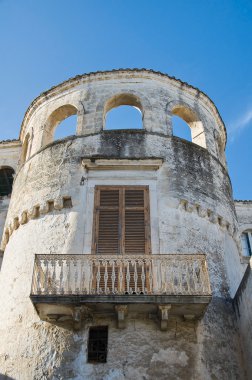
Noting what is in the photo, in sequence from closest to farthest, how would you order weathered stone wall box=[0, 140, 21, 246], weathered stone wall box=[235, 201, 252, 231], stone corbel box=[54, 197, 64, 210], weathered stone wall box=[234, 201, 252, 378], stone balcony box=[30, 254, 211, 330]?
stone balcony box=[30, 254, 211, 330]
weathered stone wall box=[234, 201, 252, 378]
stone corbel box=[54, 197, 64, 210]
weathered stone wall box=[0, 140, 21, 246]
weathered stone wall box=[235, 201, 252, 231]

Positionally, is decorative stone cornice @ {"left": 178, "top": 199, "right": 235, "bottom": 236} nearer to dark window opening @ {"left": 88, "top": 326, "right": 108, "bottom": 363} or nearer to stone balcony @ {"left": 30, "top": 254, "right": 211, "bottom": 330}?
stone balcony @ {"left": 30, "top": 254, "right": 211, "bottom": 330}

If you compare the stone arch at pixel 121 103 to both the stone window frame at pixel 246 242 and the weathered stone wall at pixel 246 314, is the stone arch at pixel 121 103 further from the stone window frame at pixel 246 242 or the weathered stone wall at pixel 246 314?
the stone window frame at pixel 246 242

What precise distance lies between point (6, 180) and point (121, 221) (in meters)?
7.66

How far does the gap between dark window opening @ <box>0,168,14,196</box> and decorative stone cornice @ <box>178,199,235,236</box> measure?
315 inches

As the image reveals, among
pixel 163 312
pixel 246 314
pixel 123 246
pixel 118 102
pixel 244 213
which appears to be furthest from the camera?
pixel 244 213

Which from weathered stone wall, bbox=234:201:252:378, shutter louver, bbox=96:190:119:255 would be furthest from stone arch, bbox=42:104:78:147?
weathered stone wall, bbox=234:201:252:378

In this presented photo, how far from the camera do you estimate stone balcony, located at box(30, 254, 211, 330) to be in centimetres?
1009

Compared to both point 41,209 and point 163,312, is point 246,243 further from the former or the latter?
point 163,312

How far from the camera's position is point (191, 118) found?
53.5 ft

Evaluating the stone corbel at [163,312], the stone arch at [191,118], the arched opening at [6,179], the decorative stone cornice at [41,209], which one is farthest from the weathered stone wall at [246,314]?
the arched opening at [6,179]

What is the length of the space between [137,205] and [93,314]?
345 centimetres

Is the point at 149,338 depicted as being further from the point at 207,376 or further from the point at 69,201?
the point at 69,201

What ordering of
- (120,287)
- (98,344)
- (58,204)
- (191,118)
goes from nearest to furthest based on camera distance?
(120,287), (98,344), (58,204), (191,118)

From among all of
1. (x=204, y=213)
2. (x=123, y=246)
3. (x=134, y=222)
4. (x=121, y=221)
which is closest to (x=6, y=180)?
(x=121, y=221)
